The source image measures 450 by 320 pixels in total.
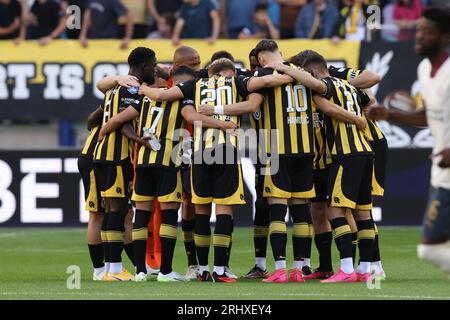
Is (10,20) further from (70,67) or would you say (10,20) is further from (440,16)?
(440,16)

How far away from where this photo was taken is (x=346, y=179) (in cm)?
1173

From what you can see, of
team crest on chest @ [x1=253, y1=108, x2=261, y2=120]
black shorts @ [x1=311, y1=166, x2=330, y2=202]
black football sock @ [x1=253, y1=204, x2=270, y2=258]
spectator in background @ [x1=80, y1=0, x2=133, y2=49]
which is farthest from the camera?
spectator in background @ [x1=80, y1=0, x2=133, y2=49]

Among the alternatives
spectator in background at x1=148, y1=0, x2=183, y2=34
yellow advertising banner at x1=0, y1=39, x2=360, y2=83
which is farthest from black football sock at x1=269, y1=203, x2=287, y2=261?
spectator in background at x1=148, y1=0, x2=183, y2=34

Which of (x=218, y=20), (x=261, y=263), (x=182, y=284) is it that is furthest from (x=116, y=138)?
(x=218, y=20)

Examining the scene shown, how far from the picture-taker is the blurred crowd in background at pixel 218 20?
20688 mm

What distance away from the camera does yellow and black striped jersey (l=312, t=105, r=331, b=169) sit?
483 inches

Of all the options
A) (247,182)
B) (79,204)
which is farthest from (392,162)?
(79,204)

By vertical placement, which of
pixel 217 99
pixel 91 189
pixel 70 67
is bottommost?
pixel 91 189

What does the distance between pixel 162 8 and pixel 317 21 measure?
9.29 ft

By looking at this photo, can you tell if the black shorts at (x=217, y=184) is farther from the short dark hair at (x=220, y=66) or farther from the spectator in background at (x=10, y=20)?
the spectator in background at (x=10, y=20)

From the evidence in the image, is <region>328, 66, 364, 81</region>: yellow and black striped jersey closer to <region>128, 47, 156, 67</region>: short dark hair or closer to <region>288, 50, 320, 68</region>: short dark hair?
<region>288, 50, 320, 68</region>: short dark hair

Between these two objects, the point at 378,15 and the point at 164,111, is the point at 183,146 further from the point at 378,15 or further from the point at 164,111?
the point at 378,15

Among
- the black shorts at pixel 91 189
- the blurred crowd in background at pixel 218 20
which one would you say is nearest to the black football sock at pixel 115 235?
the black shorts at pixel 91 189

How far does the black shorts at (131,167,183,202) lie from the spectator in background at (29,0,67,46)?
9.36 metres
